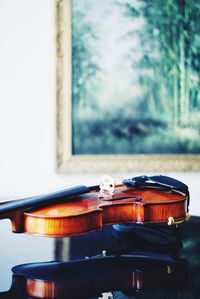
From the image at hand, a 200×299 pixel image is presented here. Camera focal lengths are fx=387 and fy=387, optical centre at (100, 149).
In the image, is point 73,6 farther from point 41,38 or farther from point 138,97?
point 138,97

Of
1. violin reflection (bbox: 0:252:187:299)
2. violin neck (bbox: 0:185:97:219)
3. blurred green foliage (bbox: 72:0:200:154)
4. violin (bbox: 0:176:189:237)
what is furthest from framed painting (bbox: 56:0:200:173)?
violin reflection (bbox: 0:252:187:299)

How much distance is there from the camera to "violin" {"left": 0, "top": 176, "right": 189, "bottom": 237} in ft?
3.06

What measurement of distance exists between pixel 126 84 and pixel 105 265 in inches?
53.4

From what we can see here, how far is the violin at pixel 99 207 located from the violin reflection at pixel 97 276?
9cm

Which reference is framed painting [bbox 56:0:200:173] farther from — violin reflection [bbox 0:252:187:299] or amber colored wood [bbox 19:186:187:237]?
violin reflection [bbox 0:252:187:299]

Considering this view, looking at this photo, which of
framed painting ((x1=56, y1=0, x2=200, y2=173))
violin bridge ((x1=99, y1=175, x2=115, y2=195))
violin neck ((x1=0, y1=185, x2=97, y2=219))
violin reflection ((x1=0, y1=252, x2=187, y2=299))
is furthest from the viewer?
framed painting ((x1=56, y1=0, x2=200, y2=173))

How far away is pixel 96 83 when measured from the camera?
6.88 feet

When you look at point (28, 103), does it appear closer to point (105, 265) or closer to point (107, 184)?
point (107, 184)

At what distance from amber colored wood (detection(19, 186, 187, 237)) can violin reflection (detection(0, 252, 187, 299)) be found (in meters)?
0.08

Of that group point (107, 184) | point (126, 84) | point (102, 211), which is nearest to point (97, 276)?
point (102, 211)

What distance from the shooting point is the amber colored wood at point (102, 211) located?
93 cm

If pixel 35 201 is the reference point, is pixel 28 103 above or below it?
above

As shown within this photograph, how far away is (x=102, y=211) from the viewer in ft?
3.42

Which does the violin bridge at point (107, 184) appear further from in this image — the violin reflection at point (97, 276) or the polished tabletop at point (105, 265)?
the violin reflection at point (97, 276)
